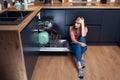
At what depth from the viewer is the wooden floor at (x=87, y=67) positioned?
217 centimetres

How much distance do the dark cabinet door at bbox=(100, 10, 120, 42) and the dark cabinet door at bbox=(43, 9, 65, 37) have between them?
0.80m

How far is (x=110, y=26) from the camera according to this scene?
Result: 2.90 metres

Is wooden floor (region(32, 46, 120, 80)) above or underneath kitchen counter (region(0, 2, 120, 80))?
underneath

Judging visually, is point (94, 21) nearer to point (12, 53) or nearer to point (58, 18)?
point (58, 18)

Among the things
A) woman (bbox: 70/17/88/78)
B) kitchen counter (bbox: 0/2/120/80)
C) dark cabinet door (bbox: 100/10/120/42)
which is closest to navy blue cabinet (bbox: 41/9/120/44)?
dark cabinet door (bbox: 100/10/120/42)

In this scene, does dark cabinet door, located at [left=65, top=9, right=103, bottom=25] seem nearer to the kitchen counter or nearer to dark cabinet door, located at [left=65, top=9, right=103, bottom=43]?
dark cabinet door, located at [left=65, top=9, right=103, bottom=43]

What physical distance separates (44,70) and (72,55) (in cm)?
68

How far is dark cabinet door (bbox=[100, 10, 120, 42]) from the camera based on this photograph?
2.80 meters

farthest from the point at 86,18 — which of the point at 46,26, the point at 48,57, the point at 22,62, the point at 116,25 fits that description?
the point at 22,62

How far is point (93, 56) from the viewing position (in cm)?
271

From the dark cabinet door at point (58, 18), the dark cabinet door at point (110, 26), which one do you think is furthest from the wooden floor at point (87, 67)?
the dark cabinet door at point (58, 18)

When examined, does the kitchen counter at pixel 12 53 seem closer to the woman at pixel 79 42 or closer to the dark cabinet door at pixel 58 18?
the woman at pixel 79 42

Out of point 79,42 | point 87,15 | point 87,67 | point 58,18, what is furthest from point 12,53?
point 87,15

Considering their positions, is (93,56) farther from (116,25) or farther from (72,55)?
(116,25)
